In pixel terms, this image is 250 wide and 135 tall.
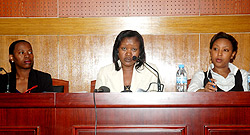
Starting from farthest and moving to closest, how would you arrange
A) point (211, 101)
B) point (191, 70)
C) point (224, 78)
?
point (191, 70) < point (224, 78) < point (211, 101)

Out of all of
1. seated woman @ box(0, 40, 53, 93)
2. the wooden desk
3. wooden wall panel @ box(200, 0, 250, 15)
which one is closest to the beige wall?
wooden wall panel @ box(200, 0, 250, 15)

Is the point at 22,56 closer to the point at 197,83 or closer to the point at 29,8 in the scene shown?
the point at 29,8

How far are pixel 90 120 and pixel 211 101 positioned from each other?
76 centimetres

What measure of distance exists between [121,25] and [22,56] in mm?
1323

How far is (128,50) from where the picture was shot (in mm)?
3062

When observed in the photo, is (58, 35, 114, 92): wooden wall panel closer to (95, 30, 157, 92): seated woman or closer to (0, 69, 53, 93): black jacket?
(0, 69, 53, 93): black jacket

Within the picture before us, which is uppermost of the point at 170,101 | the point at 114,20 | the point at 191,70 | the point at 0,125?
the point at 114,20

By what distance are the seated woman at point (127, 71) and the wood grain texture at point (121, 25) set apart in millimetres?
749

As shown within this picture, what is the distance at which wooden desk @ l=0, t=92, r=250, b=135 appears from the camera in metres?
1.81

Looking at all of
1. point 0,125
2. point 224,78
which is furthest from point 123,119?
point 224,78

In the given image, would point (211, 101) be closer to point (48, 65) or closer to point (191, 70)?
point (191, 70)

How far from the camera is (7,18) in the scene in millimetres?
3945

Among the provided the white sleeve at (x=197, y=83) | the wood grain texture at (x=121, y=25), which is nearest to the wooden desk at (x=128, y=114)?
the white sleeve at (x=197, y=83)

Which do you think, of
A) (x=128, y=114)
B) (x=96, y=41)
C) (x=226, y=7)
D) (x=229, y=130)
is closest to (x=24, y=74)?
(x=96, y=41)
